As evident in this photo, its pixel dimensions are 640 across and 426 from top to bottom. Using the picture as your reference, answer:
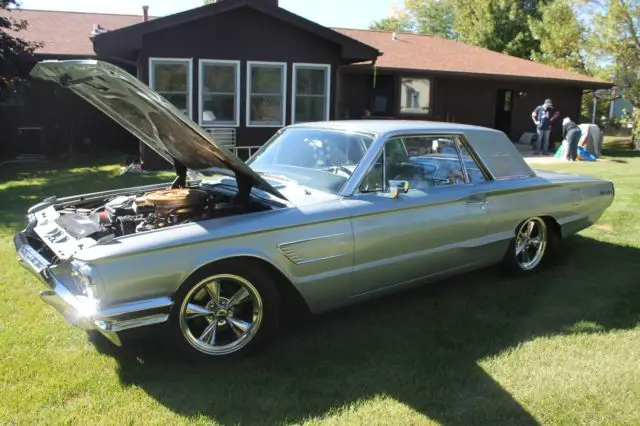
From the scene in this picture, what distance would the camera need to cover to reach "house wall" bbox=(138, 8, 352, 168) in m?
12.4

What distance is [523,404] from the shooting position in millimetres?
3166

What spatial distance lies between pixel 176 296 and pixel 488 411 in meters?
1.82

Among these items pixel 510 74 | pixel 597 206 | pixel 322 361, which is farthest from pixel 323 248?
pixel 510 74

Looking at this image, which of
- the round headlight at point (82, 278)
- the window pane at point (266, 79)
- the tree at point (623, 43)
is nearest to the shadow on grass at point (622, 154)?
the tree at point (623, 43)

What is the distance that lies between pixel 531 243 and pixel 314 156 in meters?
2.30

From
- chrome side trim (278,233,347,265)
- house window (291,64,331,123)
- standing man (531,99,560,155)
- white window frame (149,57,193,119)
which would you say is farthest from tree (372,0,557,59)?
chrome side trim (278,233,347,265)

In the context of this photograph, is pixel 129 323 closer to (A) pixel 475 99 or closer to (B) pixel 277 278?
(B) pixel 277 278

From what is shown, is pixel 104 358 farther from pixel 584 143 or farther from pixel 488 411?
pixel 584 143

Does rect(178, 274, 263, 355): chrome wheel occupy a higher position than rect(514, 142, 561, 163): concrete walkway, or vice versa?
rect(514, 142, 561, 163): concrete walkway

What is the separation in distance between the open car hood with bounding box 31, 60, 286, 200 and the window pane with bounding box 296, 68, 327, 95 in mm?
9723

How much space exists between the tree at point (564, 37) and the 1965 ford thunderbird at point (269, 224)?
21.3 m

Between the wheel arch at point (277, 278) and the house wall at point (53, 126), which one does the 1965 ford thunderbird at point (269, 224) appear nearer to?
the wheel arch at point (277, 278)

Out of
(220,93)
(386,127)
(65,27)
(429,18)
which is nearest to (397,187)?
(386,127)

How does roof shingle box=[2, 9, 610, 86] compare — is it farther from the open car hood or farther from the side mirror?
the side mirror
